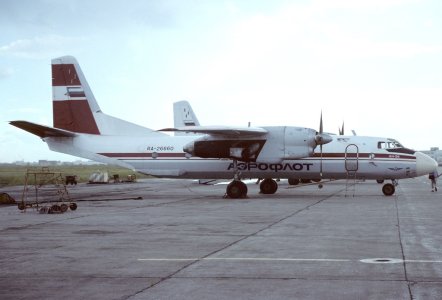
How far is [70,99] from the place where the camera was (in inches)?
1382

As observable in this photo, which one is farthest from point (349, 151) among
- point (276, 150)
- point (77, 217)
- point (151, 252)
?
point (151, 252)

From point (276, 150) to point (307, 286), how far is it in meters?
23.5

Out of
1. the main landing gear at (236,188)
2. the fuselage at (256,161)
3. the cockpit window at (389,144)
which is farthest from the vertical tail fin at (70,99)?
the cockpit window at (389,144)

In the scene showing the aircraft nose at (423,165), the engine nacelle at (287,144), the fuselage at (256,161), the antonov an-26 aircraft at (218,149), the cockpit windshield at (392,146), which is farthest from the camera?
the cockpit windshield at (392,146)

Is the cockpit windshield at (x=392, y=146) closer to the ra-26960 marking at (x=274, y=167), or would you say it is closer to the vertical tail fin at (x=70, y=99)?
the ra-26960 marking at (x=274, y=167)

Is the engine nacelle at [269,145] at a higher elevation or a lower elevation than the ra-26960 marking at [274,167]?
higher

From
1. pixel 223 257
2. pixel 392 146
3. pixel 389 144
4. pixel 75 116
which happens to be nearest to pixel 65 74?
pixel 75 116

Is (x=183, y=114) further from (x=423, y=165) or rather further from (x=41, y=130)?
(x=423, y=165)

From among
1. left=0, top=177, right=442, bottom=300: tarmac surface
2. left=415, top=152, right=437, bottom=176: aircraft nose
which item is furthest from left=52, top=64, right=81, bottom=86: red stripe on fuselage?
left=415, top=152, right=437, bottom=176: aircraft nose

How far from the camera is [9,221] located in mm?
19891

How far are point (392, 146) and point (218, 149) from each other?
408 inches

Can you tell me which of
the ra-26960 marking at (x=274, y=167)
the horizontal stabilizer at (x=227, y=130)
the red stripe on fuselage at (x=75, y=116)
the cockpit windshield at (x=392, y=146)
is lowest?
the ra-26960 marking at (x=274, y=167)

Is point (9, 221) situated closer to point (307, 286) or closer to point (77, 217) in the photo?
point (77, 217)

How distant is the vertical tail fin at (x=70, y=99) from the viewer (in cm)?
3506
